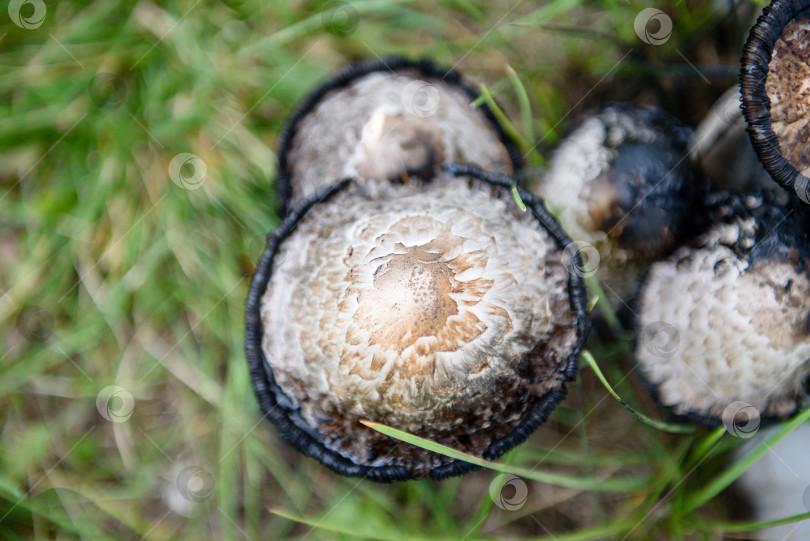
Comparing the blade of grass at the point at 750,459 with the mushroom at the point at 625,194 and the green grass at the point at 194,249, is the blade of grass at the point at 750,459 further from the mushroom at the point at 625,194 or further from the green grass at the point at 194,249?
the mushroom at the point at 625,194

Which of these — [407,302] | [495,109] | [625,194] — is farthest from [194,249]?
[625,194]

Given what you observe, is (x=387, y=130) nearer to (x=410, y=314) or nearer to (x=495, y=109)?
(x=495, y=109)

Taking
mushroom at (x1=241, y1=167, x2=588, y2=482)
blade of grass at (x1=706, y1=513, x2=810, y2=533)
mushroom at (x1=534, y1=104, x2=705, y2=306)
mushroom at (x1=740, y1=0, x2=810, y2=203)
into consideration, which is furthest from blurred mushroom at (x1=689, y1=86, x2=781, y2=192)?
blade of grass at (x1=706, y1=513, x2=810, y2=533)

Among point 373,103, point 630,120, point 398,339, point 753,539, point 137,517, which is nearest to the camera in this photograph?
point 398,339

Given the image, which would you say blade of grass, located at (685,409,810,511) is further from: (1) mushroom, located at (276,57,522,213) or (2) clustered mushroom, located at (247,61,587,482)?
(1) mushroom, located at (276,57,522,213)

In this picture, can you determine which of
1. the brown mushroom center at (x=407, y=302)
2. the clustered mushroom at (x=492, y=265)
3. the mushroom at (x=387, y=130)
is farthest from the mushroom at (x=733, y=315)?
the brown mushroom center at (x=407, y=302)


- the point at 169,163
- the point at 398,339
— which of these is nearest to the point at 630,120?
the point at 398,339

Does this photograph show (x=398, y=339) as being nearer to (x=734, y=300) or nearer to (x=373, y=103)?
(x=373, y=103)
